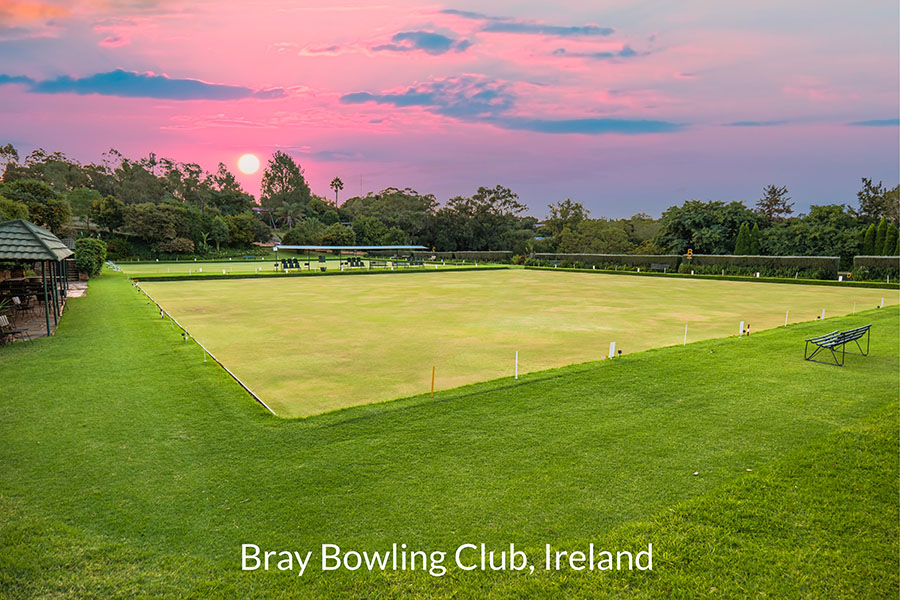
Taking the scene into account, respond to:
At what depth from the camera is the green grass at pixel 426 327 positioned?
8164 millimetres

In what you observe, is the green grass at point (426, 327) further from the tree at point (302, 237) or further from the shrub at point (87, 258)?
the tree at point (302, 237)

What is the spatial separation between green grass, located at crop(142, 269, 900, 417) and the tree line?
19.8m

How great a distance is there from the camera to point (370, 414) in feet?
19.9

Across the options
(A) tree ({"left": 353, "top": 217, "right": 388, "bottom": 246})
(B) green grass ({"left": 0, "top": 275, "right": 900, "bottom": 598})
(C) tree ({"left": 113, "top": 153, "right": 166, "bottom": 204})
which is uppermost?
(C) tree ({"left": 113, "top": 153, "right": 166, "bottom": 204})

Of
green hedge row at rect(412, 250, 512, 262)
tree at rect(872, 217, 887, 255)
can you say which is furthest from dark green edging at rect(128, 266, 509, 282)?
tree at rect(872, 217, 887, 255)

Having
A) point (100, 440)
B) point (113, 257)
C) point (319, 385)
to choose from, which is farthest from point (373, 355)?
point (113, 257)

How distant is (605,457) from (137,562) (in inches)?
157

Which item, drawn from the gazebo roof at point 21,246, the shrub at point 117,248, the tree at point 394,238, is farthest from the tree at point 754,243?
the shrub at point 117,248

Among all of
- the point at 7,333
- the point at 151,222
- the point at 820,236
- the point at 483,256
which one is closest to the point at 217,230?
the point at 151,222

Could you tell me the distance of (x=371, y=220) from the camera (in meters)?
76.8

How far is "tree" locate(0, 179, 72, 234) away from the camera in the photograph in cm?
3750

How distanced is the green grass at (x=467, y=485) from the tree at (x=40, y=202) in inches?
1579

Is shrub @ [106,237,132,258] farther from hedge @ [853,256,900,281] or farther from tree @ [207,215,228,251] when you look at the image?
hedge @ [853,256,900,281]

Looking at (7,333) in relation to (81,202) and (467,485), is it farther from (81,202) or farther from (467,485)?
(81,202)
